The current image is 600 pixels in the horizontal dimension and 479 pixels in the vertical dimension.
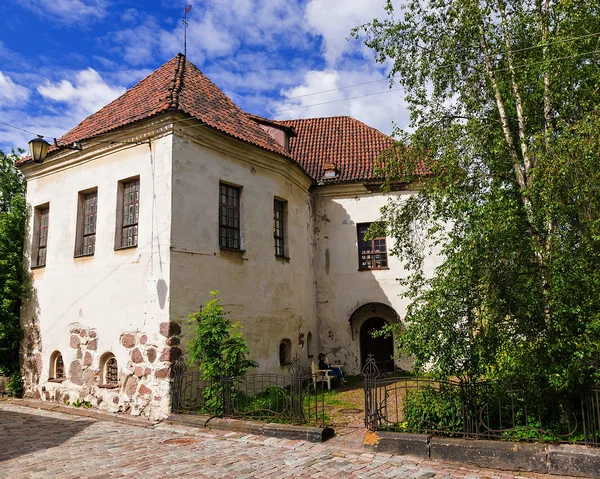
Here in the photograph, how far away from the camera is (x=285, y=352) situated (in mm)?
14625

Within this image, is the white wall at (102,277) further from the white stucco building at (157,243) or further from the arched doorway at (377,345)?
the arched doorway at (377,345)

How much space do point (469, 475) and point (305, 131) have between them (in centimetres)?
1699

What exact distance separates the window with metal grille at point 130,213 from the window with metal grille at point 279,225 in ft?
14.2

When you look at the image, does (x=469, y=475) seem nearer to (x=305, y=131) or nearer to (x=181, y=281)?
(x=181, y=281)

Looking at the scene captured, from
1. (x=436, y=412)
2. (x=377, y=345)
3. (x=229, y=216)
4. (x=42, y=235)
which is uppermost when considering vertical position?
(x=229, y=216)

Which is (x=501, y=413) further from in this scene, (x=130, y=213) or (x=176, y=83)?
(x=176, y=83)

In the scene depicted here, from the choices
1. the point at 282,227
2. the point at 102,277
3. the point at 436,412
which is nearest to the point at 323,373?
the point at 282,227

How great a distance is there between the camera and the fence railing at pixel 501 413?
7184mm

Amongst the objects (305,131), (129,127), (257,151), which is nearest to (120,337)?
(129,127)

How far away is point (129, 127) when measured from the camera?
12.1m

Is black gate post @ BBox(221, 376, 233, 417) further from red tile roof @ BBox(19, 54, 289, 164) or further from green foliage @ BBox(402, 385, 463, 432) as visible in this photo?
red tile roof @ BBox(19, 54, 289, 164)

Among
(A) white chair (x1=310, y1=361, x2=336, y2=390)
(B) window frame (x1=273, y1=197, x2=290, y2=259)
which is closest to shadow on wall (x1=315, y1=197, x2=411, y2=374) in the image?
(A) white chair (x1=310, y1=361, x2=336, y2=390)

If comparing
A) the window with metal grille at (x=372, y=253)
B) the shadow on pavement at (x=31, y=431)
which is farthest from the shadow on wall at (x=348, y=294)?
the shadow on pavement at (x=31, y=431)

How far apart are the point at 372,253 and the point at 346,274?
1296 mm
